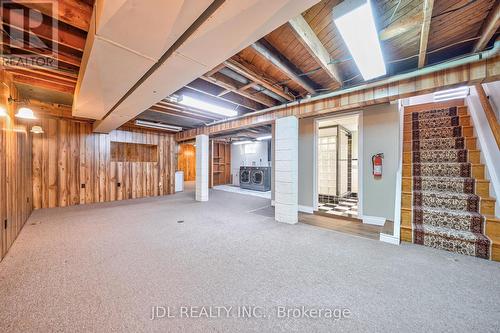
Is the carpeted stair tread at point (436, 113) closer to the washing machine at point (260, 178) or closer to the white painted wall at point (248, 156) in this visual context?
the washing machine at point (260, 178)

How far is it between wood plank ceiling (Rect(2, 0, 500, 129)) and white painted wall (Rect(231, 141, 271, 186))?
18.0ft

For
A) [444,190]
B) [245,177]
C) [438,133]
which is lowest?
[245,177]

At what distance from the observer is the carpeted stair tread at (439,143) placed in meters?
3.15

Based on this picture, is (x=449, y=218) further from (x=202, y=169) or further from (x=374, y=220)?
(x=202, y=169)

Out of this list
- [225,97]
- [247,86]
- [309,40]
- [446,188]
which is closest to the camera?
[309,40]

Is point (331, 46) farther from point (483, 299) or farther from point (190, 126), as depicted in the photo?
point (190, 126)

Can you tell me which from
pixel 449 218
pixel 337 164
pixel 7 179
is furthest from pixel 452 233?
pixel 7 179

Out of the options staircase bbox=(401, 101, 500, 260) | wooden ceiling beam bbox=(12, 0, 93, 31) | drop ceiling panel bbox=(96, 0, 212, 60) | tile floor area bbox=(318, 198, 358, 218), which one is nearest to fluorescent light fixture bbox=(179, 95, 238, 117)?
wooden ceiling beam bbox=(12, 0, 93, 31)

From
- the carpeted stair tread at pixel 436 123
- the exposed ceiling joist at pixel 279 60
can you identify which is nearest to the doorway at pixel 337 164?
the carpeted stair tread at pixel 436 123

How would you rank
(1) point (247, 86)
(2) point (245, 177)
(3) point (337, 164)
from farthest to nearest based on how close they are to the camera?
(2) point (245, 177) → (3) point (337, 164) → (1) point (247, 86)

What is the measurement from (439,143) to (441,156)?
307 millimetres

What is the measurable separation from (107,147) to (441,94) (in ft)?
29.6

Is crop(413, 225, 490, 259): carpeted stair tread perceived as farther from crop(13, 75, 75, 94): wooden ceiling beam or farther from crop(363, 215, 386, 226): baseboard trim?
crop(13, 75, 75, 94): wooden ceiling beam

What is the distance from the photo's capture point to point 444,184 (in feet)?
9.52
